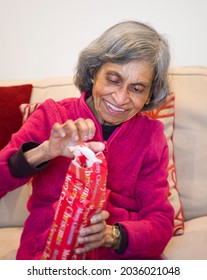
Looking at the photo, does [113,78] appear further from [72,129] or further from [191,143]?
[191,143]

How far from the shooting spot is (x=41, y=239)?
1086mm

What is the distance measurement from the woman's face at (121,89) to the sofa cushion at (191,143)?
402 millimetres

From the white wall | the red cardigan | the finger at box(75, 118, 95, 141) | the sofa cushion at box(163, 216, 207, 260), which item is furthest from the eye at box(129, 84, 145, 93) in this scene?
the white wall

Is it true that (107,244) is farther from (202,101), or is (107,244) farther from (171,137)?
(202,101)

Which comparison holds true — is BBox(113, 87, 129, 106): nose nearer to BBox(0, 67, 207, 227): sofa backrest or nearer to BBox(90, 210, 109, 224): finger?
BBox(90, 210, 109, 224): finger

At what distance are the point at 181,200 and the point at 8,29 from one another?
98 cm

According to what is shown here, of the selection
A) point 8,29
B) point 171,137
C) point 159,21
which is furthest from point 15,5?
point 171,137

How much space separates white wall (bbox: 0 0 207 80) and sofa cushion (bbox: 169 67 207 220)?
10.0 inches

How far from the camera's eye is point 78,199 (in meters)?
0.88

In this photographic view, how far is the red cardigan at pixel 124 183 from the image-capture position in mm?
1102

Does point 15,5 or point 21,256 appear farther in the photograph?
point 15,5

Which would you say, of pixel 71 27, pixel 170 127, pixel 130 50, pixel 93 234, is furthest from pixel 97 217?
pixel 71 27

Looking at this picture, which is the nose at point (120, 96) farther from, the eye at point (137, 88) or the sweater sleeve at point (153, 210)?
the sweater sleeve at point (153, 210)

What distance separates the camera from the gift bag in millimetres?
876
